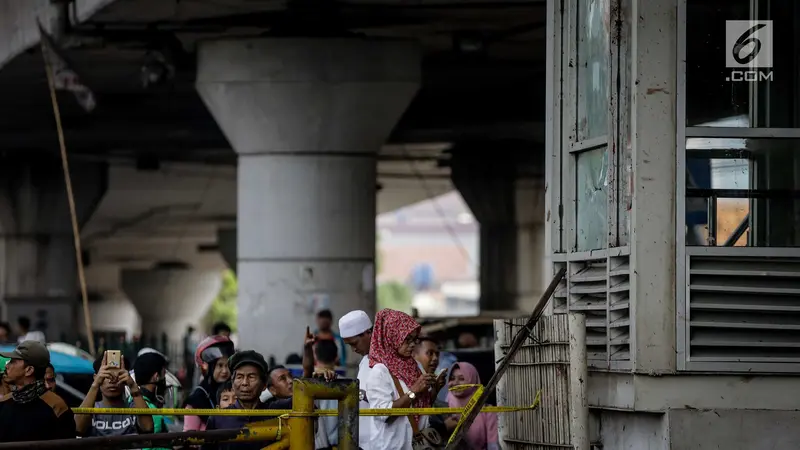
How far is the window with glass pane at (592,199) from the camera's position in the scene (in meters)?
10.3

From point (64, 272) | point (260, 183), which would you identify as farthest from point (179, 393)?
point (64, 272)

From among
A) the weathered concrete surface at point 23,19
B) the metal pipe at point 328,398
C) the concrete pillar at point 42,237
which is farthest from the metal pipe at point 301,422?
the concrete pillar at point 42,237

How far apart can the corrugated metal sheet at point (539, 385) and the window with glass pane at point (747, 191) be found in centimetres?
106

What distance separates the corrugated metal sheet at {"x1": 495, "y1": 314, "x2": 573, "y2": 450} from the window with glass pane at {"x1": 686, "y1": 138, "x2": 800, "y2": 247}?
1061mm

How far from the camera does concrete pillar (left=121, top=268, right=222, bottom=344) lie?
60.6 meters

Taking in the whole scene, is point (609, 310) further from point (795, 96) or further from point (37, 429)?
point (37, 429)

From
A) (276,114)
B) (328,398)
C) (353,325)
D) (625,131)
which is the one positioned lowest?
(328,398)

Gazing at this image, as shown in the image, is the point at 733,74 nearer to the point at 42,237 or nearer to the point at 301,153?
the point at 301,153

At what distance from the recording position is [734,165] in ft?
32.7

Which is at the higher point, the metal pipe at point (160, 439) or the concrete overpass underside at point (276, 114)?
the concrete overpass underside at point (276, 114)

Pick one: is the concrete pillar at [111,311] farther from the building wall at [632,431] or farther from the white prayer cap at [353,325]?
the building wall at [632,431]

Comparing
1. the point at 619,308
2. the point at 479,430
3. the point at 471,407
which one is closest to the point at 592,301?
the point at 619,308

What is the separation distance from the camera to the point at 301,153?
68.7ft

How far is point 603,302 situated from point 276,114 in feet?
36.8
